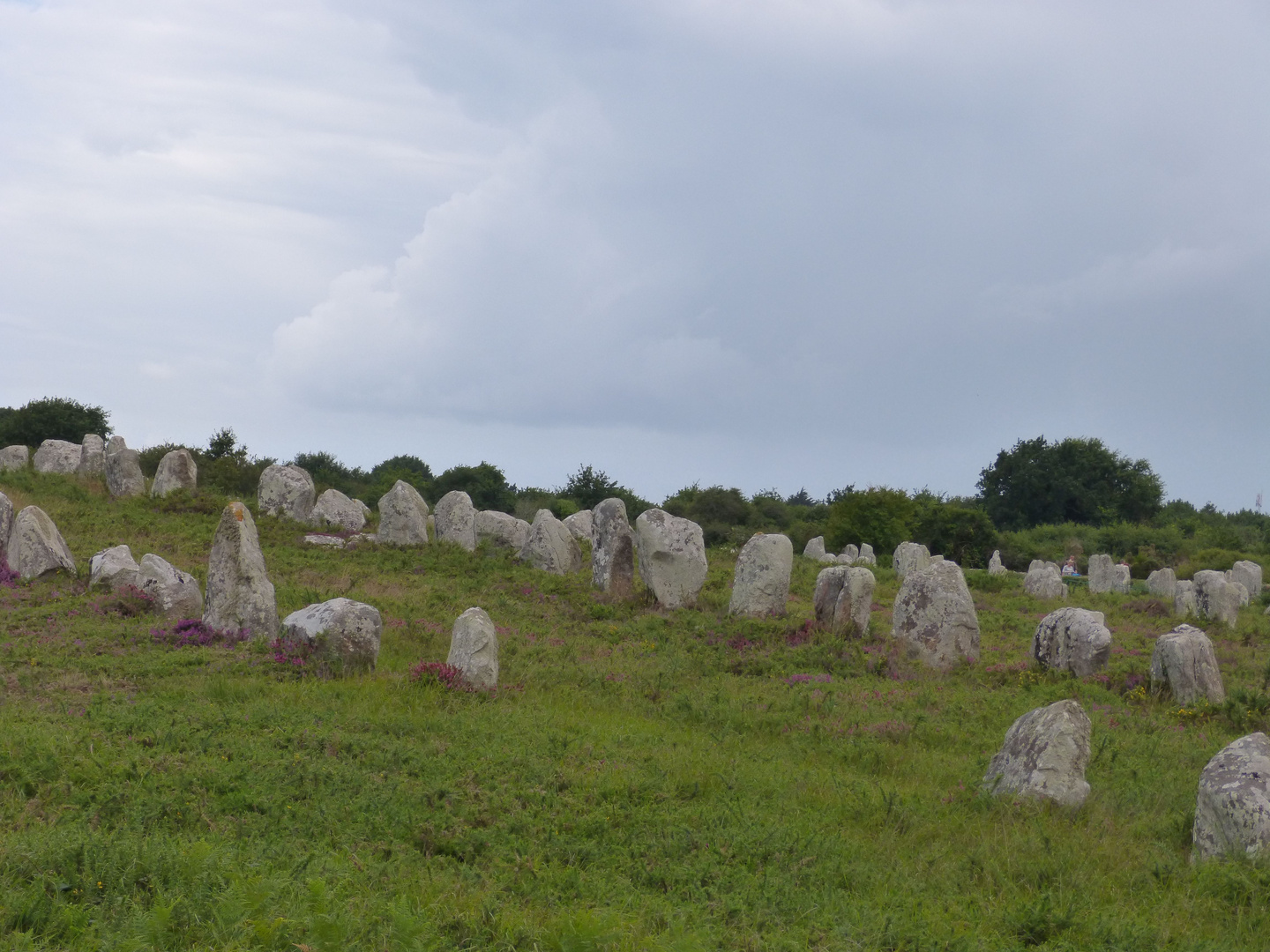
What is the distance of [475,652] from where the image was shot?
15914 millimetres

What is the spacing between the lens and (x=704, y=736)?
1408 cm

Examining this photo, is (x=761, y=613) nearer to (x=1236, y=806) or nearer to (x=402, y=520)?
(x=402, y=520)

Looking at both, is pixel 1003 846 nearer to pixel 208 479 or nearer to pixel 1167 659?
pixel 1167 659

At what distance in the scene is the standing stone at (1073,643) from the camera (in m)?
19.4

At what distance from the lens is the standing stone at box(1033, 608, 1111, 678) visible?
63.6ft

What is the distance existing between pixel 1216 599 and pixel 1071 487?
49.2 metres

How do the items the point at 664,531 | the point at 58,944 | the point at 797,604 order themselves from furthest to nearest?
the point at 797,604, the point at 664,531, the point at 58,944

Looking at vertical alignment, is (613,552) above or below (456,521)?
below

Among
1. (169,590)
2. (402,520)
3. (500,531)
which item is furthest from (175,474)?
(169,590)

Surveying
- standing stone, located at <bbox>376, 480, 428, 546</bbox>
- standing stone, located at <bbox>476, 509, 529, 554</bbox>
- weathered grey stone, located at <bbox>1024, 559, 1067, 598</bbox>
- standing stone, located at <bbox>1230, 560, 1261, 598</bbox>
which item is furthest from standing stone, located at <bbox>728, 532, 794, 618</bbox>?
standing stone, located at <bbox>1230, 560, 1261, 598</bbox>

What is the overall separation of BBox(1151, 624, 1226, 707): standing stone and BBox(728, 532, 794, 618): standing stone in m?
8.14

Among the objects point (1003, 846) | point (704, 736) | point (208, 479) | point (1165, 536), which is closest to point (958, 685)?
point (704, 736)

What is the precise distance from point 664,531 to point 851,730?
1103 cm

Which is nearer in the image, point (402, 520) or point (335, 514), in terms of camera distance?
point (402, 520)
